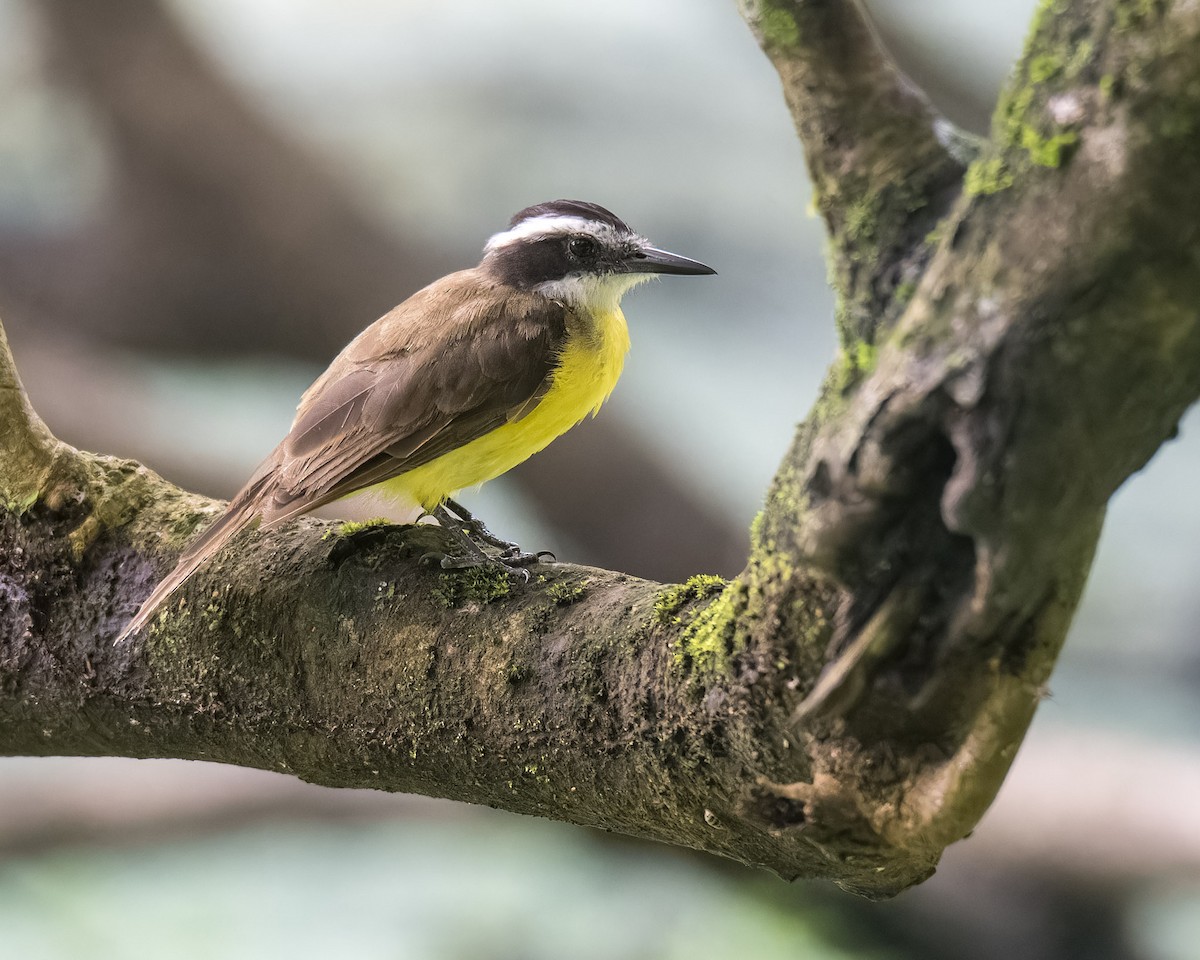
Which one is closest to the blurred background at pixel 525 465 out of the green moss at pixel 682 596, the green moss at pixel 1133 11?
the green moss at pixel 682 596

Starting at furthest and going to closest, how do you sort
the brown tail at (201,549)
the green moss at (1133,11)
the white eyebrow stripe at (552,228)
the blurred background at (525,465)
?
the blurred background at (525,465)
the white eyebrow stripe at (552,228)
the brown tail at (201,549)
the green moss at (1133,11)

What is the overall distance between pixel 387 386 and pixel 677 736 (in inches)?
52.6

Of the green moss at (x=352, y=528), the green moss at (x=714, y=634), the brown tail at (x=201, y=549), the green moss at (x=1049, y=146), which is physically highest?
the green moss at (x=1049, y=146)

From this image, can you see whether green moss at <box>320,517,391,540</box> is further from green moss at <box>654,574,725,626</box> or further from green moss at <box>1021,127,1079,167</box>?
green moss at <box>1021,127,1079,167</box>

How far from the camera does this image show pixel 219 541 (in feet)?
7.72

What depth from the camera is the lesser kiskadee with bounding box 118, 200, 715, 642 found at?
2740 millimetres

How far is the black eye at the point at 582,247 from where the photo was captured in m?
3.36

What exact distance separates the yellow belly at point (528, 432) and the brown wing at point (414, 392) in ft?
0.16

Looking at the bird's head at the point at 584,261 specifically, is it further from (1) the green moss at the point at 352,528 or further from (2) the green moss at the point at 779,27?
(2) the green moss at the point at 779,27

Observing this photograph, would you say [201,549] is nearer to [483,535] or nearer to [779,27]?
[483,535]

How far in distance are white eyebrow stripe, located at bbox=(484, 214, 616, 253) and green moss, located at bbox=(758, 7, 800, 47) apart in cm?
189

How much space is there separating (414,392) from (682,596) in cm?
111

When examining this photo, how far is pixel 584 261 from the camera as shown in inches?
132

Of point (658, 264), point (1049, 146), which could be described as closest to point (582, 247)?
point (658, 264)
